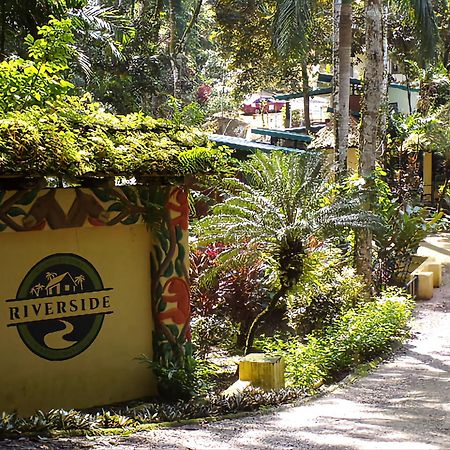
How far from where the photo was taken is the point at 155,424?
23.0ft

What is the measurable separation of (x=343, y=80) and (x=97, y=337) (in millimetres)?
10609

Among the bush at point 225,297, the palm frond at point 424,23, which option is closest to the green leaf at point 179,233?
the bush at point 225,297

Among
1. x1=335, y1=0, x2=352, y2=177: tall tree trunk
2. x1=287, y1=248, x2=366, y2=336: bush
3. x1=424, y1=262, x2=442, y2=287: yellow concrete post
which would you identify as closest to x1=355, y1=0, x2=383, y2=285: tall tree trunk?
x1=287, y1=248, x2=366, y2=336: bush

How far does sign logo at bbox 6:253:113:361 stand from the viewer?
25.4 ft

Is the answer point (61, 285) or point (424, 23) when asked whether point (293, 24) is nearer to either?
point (424, 23)

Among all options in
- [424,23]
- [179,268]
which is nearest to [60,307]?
[179,268]

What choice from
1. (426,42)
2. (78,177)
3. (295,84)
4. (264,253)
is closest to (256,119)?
(295,84)

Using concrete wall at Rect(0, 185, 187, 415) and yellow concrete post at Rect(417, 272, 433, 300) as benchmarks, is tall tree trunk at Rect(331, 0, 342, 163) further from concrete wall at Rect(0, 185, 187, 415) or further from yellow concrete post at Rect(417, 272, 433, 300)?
concrete wall at Rect(0, 185, 187, 415)

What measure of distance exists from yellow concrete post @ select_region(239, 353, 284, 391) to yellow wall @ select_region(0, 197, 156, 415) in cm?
123

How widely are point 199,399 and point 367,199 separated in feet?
19.7

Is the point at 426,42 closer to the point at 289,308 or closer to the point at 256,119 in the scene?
the point at 289,308

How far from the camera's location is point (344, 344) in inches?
420

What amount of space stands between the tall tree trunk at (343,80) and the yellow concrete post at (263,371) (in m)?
8.07

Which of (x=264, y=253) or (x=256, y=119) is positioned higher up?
(x=256, y=119)
